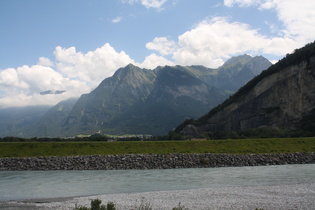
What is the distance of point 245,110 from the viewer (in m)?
127

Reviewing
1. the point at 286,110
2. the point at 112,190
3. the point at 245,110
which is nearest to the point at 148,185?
the point at 112,190

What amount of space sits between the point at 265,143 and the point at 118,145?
94.6 feet

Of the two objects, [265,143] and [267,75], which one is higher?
[267,75]

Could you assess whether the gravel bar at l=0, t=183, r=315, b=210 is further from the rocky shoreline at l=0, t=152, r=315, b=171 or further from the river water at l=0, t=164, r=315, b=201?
the rocky shoreline at l=0, t=152, r=315, b=171

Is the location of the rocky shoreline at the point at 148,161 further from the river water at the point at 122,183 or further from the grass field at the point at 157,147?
the river water at the point at 122,183

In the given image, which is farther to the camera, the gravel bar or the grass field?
the grass field

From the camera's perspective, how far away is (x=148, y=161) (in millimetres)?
48938

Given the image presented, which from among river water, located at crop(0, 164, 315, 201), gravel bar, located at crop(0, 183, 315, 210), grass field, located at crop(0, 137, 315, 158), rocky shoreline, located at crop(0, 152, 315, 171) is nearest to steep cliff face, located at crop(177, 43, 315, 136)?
grass field, located at crop(0, 137, 315, 158)

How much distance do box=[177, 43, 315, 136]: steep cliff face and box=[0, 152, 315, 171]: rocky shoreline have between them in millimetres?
57686

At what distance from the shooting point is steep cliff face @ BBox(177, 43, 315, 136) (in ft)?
343

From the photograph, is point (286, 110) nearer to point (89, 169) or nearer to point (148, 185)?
point (89, 169)

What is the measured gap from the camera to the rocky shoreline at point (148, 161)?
157ft

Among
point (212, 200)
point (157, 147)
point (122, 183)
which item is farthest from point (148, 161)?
point (212, 200)

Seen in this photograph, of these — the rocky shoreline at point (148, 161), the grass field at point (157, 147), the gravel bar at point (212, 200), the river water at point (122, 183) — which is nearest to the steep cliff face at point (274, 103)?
the grass field at point (157, 147)
